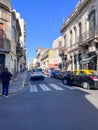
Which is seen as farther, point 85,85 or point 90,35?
point 90,35

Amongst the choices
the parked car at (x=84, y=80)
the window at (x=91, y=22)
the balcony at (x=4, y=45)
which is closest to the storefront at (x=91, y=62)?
the window at (x=91, y=22)

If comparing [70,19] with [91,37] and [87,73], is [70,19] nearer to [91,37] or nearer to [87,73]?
[91,37]

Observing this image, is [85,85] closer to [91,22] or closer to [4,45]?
[4,45]

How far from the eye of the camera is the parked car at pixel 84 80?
62.0 feet

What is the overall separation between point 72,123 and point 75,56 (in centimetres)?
3333

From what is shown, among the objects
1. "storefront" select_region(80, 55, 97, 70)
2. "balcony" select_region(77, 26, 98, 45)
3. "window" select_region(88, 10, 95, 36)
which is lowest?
"storefront" select_region(80, 55, 97, 70)

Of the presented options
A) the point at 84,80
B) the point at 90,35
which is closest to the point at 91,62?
the point at 90,35

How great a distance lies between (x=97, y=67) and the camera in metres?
28.8

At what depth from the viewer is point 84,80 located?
788 inches

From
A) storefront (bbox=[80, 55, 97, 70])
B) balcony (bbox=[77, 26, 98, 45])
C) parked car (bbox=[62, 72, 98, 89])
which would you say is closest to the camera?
parked car (bbox=[62, 72, 98, 89])

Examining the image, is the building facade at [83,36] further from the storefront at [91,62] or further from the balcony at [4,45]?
the balcony at [4,45]

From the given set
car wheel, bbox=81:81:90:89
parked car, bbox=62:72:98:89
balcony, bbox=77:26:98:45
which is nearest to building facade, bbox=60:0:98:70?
balcony, bbox=77:26:98:45

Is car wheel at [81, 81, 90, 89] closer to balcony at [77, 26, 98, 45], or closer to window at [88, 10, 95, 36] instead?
balcony at [77, 26, 98, 45]

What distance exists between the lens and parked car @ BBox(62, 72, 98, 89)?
18.9 m
